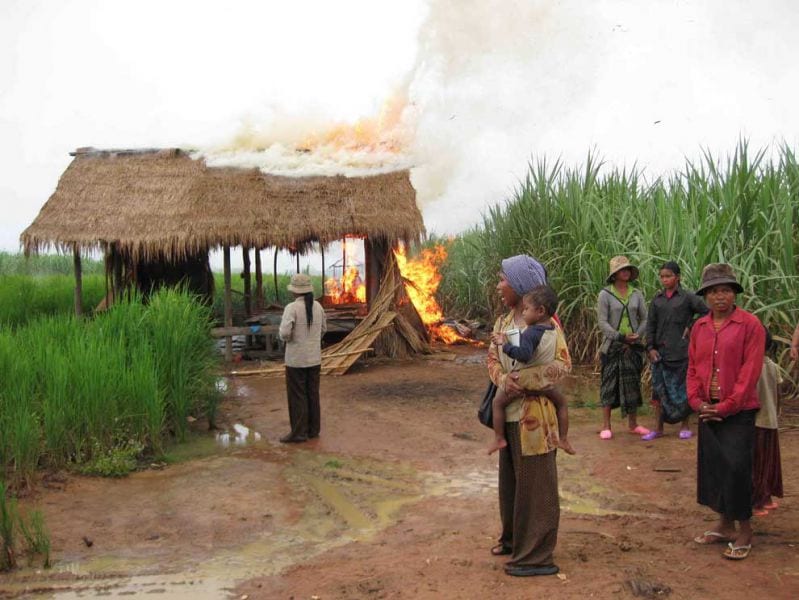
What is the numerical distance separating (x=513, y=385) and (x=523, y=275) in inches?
22.7

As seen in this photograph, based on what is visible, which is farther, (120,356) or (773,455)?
(120,356)

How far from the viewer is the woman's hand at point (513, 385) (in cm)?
398

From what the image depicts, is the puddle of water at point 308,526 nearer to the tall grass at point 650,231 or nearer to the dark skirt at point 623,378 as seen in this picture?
the dark skirt at point 623,378

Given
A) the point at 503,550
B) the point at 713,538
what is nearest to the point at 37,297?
the point at 503,550

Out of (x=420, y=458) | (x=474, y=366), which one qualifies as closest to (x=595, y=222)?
(x=474, y=366)

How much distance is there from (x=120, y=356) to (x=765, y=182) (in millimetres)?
6622

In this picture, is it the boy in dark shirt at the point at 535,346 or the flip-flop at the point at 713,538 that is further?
the flip-flop at the point at 713,538

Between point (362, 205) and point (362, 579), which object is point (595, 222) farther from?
point (362, 579)

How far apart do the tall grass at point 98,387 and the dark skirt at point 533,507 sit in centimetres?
378

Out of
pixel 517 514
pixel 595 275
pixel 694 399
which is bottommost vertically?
pixel 517 514

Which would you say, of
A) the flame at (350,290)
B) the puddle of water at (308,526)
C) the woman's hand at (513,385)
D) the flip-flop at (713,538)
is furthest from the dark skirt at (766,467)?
the flame at (350,290)

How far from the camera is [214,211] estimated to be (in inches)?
493

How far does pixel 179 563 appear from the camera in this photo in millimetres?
4609

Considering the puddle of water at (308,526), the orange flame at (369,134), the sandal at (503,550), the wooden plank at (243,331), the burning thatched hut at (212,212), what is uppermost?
the orange flame at (369,134)
